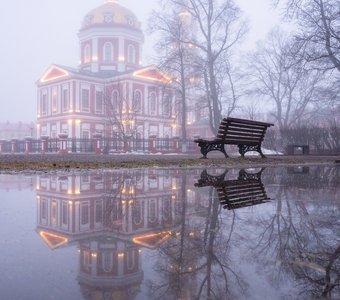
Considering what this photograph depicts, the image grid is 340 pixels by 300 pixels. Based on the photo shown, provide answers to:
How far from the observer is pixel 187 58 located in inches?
1089

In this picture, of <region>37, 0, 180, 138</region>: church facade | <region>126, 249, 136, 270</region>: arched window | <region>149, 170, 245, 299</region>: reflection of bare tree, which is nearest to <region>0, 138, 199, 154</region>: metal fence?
<region>37, 0, 180, 138</region>: church facade

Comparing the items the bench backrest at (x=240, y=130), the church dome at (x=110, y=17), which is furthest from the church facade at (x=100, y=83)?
the bench backrest at (x=240, y=130)

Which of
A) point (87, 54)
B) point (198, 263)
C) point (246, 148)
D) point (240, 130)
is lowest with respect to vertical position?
point (198, 263)

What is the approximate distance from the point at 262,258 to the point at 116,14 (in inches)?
2034

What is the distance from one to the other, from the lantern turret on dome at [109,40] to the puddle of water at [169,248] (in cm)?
4722

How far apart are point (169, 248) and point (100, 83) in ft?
151

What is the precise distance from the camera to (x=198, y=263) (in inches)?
63.0

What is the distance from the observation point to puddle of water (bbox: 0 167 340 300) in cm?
Answer: 132

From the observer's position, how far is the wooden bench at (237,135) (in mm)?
9609

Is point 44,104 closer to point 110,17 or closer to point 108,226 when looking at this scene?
point 110,17

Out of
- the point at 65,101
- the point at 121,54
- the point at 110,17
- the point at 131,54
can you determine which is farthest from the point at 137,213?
the point at 110,17

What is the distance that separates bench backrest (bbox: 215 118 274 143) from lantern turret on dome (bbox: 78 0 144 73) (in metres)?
40.4

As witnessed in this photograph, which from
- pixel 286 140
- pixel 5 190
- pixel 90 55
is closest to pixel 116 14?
pixel 90 55

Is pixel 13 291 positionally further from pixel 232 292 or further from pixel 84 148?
pixel 84 148
